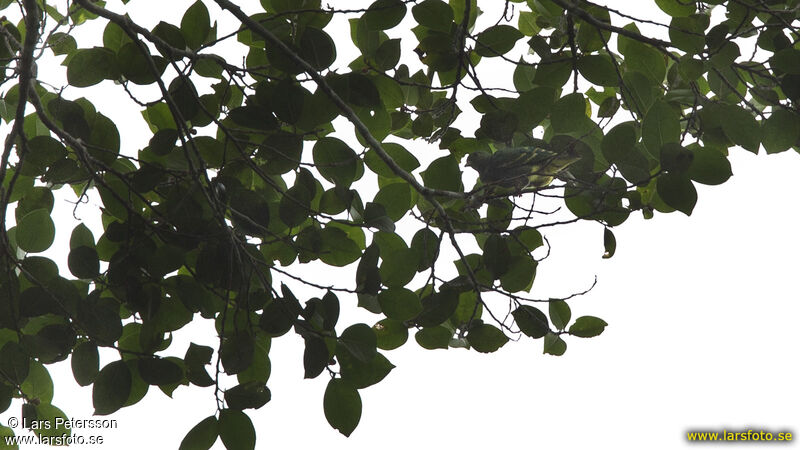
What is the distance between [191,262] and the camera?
106cm

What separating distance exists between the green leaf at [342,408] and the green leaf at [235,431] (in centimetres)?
10

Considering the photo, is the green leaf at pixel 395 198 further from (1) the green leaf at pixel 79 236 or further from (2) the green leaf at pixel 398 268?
(1) the green leaf at pixel 79 236

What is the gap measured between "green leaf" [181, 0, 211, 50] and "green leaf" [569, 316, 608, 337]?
2.22ft

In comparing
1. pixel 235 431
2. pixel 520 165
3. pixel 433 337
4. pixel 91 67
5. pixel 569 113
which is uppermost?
pixel 91 67

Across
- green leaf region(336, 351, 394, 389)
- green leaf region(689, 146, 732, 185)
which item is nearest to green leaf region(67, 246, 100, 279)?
green leaf region(336, 351, 394, 389)

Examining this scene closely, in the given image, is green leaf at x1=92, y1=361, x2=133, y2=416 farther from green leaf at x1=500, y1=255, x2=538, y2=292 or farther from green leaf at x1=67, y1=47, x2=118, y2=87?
green leaf at x1=500, y1=255, x2=538, y2=292

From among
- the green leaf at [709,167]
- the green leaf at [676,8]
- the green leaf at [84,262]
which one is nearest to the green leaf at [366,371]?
the green leaf at [84,262]

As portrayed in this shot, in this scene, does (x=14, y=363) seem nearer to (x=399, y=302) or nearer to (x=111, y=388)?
(x=111, y=388)

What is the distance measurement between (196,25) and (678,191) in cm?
68

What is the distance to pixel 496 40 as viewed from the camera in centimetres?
106

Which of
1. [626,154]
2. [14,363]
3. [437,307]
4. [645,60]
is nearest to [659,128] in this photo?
[626,154]

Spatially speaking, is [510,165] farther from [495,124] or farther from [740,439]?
[740,439]

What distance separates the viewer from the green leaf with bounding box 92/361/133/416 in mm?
939

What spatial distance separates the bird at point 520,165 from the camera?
33.4 inches
